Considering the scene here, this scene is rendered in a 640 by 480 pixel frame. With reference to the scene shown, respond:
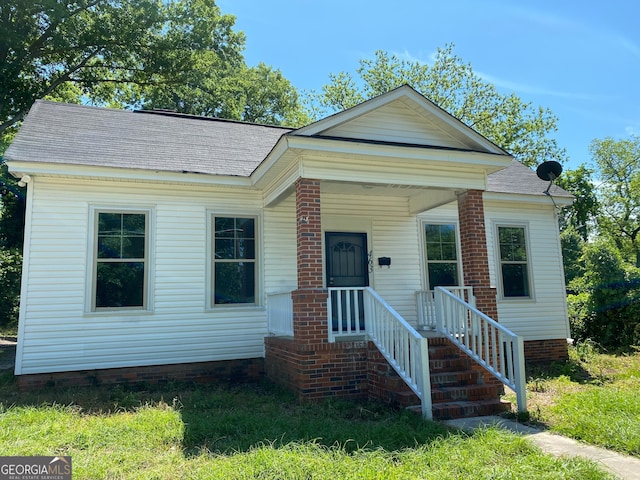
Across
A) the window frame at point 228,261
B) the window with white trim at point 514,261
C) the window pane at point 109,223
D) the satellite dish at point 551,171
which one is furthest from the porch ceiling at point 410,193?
the window pane at point 109,223

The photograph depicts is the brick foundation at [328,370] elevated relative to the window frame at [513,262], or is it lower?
lower

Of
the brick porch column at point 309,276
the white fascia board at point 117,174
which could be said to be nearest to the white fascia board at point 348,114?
the brick porch column at point 309,276

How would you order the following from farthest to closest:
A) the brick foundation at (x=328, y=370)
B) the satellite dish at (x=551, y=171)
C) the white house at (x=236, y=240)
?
the satellite dish at (x=551, y=171)
the white house at (x=236, y=240)
the brick foundation at (x=328, y=370)

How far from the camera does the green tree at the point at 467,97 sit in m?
28.7

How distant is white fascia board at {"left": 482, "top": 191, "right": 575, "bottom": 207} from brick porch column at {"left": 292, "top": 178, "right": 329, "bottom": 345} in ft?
16.0

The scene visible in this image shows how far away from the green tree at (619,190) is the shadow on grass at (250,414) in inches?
1298

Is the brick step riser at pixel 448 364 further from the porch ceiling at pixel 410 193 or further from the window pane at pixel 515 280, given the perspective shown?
the window pane at pixel 515 280

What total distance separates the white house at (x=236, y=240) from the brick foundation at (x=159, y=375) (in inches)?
1.2

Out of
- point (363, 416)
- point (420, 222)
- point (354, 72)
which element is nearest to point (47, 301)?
point (363, 416)

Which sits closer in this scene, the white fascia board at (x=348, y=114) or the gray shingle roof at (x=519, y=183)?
the white fascia board at (x=348, y=114)

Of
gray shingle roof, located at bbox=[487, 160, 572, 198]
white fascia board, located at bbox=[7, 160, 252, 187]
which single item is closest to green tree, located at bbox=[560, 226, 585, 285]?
gray shingle roof, located at bbox=[487, 160, 572, 198]

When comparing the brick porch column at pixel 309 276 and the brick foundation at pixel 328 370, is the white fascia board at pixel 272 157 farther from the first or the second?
the brick foundation at pixel 328 370

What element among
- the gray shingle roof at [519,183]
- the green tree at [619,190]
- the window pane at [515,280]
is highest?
the green tree at [619,190]

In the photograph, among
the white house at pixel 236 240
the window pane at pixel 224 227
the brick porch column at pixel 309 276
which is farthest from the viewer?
the window pane at pixel 224 227
